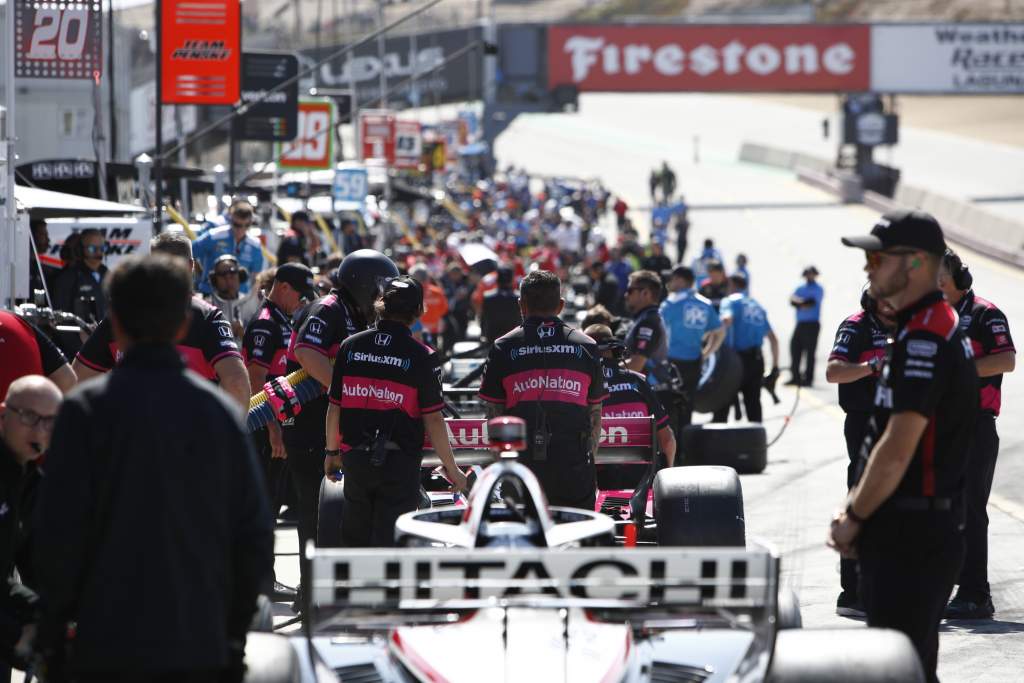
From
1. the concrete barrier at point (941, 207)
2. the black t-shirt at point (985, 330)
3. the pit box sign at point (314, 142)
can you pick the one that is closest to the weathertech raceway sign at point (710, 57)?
the concrete barrier at point (941, 207)

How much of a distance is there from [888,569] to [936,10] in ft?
368

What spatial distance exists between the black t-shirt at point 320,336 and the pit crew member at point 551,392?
2.70ft

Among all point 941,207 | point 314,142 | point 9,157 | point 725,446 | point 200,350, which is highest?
point 314,142

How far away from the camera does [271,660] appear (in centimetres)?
472

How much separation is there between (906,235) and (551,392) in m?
2.67

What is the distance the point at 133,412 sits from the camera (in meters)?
3.96

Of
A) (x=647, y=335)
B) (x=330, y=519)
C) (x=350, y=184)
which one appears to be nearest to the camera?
(x=330, y=519)

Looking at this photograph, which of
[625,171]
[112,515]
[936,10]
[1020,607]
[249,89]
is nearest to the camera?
[112,515]

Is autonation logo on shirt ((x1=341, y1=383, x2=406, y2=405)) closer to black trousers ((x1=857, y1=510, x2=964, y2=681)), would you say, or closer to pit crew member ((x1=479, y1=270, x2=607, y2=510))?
pit crew member ((x1=479, y1=270, x2=607, y2=510))

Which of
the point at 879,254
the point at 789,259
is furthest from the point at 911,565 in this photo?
the point at 789,259

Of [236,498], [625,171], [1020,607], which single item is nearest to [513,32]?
[625,171]

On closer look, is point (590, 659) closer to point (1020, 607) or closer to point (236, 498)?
point (236, 498)

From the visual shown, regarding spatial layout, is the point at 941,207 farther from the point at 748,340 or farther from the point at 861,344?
the point at 861,344

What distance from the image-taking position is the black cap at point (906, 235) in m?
5.16
